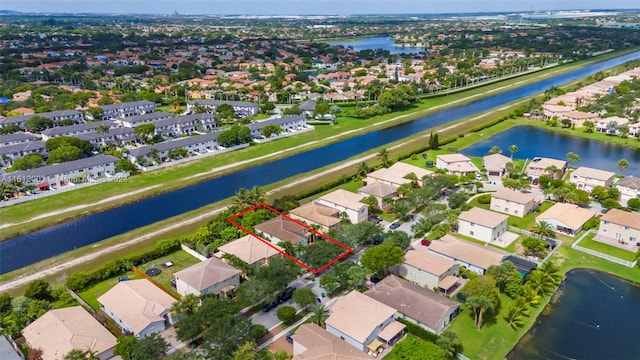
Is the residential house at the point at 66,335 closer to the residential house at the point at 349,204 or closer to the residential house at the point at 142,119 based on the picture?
the residential house at the point at 349,204

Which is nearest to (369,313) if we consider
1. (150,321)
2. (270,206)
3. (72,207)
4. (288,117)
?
(150,321)

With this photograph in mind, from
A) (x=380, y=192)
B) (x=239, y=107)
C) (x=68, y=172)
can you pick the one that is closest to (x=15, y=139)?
(x=68, y=172)

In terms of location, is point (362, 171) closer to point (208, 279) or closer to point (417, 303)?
point (417, 303)

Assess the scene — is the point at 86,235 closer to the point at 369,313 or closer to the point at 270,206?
the point at 270,206

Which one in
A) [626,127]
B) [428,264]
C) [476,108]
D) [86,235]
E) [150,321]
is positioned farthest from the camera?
[476,108]

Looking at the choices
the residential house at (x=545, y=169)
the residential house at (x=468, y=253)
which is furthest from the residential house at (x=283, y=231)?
the residential house at (x=545, y=169)
